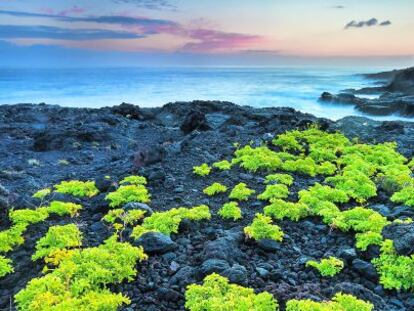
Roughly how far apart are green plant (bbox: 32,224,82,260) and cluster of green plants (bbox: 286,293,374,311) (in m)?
4.81

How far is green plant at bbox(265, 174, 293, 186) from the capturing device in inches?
565

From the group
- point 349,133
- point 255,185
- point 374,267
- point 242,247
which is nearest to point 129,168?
point 255,185

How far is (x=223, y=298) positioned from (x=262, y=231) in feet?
9.99

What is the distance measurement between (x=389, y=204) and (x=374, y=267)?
13.4 ft

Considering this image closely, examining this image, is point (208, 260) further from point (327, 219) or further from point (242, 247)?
point (327, 219)

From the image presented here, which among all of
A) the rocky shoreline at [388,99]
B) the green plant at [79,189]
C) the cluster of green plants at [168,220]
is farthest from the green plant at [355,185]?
the rocky shoreline at [388,99]

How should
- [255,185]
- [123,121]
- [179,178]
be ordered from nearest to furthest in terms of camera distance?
[255,185] < [179,178] < [123,121]

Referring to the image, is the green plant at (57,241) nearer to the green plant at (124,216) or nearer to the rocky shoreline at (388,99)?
the green plant at (124,216)

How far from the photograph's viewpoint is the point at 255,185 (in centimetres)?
1464

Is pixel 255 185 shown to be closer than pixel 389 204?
No

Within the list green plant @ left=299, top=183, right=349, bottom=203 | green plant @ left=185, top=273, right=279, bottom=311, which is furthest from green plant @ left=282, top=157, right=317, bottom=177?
green plant @ left=185, top=273, right=279, bottom=311

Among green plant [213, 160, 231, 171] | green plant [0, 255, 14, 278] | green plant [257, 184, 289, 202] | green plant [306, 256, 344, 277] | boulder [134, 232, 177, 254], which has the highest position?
green plant [213, 160, 231, 171]

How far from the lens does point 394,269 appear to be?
347 inches

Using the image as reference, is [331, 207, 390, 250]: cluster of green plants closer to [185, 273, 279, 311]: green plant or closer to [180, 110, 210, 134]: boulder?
[185, 273, 279, 311]: green plant
